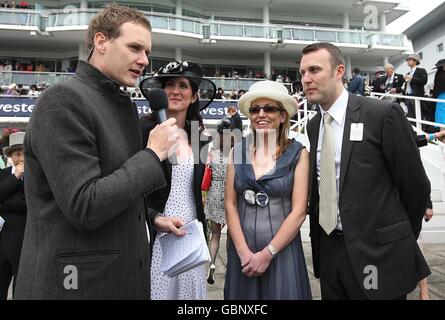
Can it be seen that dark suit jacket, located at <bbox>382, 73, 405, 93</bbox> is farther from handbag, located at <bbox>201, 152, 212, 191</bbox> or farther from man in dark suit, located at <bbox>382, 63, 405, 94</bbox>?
handbag, located at <bbox>201, 152, 212, 191</bbox>

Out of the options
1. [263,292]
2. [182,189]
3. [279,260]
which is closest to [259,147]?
[182,189]

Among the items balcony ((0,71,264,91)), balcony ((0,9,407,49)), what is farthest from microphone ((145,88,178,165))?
balcony ((0,9,407,49))

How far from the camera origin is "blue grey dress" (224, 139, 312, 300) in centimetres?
207

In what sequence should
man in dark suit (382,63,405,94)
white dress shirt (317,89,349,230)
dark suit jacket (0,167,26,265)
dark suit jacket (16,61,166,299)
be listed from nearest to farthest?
1. dark suit jacket (16,61,166,299)
2. white dress shirt (317,89,349,230)
3. dark suit jacket (0,167,26,265)
4. man in dark suit (382,63,405,94)

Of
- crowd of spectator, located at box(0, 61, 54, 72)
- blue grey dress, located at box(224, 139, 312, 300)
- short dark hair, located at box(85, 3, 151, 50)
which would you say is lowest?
blue grey dress, located at box(224, 139, 312, 300)

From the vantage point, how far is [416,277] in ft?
6.42

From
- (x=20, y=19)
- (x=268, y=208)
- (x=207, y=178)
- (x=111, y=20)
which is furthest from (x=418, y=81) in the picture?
(x=20, y=19)

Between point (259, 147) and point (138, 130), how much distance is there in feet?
3.28

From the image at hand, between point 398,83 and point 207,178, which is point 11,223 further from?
point 398,83

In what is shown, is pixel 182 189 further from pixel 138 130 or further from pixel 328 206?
pixel 328 206

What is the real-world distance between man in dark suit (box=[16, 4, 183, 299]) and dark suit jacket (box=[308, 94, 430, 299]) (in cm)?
113

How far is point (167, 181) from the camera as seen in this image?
2242 mm

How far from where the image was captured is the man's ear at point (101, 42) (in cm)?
144

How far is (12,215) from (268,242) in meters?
2.39
